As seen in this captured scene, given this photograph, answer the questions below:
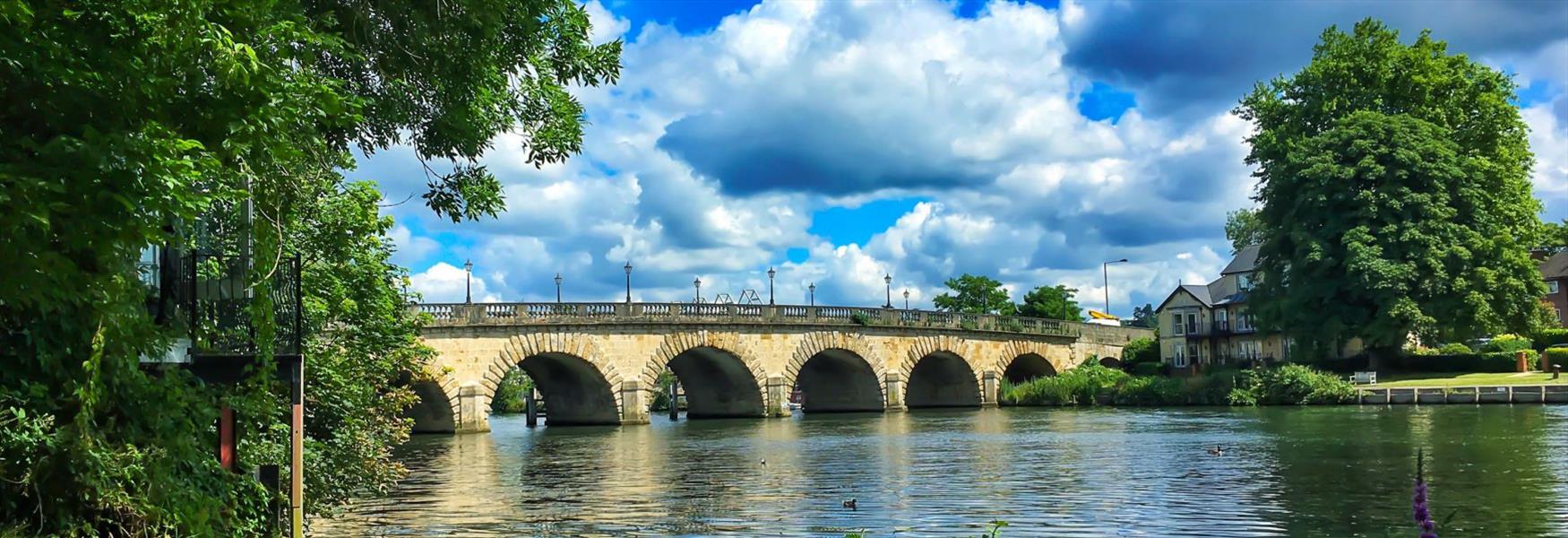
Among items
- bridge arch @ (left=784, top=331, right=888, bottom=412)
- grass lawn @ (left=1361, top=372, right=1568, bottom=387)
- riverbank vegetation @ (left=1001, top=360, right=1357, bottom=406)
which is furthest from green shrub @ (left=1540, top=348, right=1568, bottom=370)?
bridge arch @ (left=784, top=331, right=888, bottom=412)

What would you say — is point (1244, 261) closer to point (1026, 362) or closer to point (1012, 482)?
point (1026, 362)

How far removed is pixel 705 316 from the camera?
4738cm

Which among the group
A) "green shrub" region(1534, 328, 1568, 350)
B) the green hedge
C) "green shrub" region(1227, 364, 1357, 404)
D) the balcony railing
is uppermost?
the balcony railing

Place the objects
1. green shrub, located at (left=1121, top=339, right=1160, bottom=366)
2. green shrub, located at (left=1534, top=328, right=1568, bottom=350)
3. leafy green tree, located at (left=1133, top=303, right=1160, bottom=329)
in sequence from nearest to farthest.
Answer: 1. green shrub, located at (left=1534, top=328, right=1568, bottom=350)
2. green shrub, located at (left=1121, top=339, right=1160, bottom=366)
3. leafy green tree, located at (left=1133, top=303, right=1160, bottom=329)

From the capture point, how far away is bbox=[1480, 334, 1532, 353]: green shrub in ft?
186

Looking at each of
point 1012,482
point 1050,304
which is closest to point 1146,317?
point 1050,304

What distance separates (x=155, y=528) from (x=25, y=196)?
2.72 metres

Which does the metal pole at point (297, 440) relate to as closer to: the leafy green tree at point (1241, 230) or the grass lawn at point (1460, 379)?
the grass lawn at point (1460, 379)

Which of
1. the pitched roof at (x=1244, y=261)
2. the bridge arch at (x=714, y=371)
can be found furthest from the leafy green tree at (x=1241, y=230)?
the bridge arch at (x=714, y=371)

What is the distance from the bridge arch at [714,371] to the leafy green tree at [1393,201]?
714 inches

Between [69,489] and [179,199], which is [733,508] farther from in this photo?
[179,199]

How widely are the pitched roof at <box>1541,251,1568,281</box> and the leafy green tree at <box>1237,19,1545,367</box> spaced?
34.9 metres

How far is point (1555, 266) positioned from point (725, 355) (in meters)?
57.1

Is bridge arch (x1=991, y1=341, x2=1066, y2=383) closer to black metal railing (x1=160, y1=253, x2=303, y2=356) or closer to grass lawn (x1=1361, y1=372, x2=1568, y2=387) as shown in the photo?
grass lawn (x1=1361, y1=372, x2=1568, y2=387)
